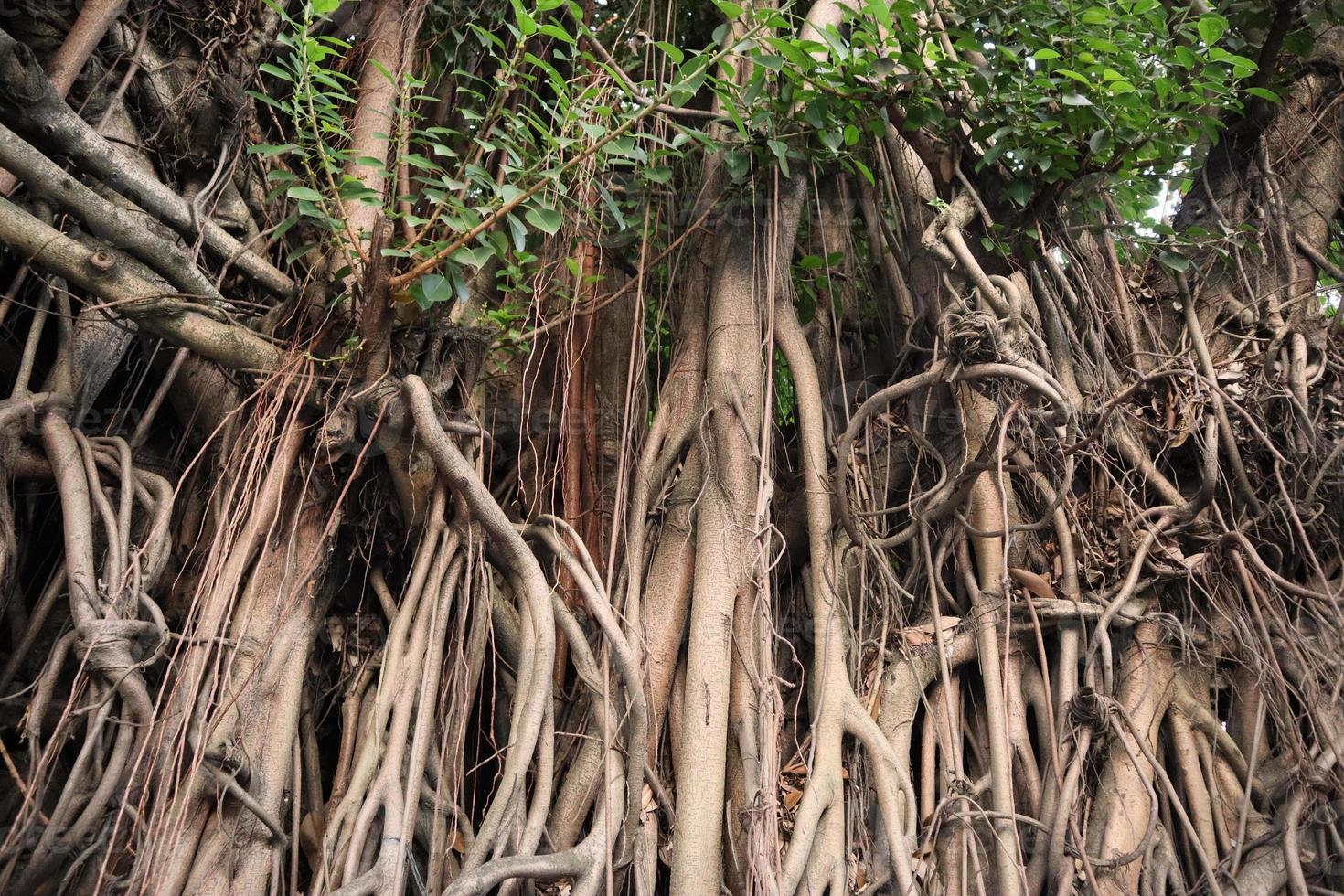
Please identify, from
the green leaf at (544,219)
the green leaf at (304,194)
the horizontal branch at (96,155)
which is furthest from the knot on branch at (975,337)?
the horizontal branch at (96,155)

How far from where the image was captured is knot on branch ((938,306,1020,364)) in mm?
1949

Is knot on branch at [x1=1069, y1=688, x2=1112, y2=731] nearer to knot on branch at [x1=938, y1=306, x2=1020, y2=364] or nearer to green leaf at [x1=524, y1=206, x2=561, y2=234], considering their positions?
knot on branch at [x1=938, y1=306, x2=1020, y2=364]

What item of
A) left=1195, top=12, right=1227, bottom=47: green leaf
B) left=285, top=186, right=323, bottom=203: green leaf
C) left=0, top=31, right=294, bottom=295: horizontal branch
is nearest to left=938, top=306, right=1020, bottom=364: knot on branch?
left=1195, top=12, right=1227, bottom=47: green leaf

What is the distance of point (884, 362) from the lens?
253 cm

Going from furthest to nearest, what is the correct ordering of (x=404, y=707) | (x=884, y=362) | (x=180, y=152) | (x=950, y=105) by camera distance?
(x=884, y=362), (x=180, y=152), (x=950, y=105), (x=404, y=707)

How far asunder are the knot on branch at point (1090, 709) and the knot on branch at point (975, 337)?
2.15 feet

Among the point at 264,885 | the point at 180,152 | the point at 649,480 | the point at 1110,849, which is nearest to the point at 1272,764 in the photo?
the point at 1110,849

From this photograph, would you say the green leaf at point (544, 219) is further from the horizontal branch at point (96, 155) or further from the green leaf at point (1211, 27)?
the green leaf at point (1211, 27)

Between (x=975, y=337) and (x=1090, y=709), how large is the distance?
28.9 inches

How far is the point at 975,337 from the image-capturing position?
1958 millimetres

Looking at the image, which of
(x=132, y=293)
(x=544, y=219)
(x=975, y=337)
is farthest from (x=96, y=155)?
(x=975, y=337)

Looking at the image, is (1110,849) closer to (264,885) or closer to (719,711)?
(719,711)

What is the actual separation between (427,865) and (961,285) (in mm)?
1449

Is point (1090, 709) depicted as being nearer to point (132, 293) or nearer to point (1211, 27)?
point (1211, 27)
